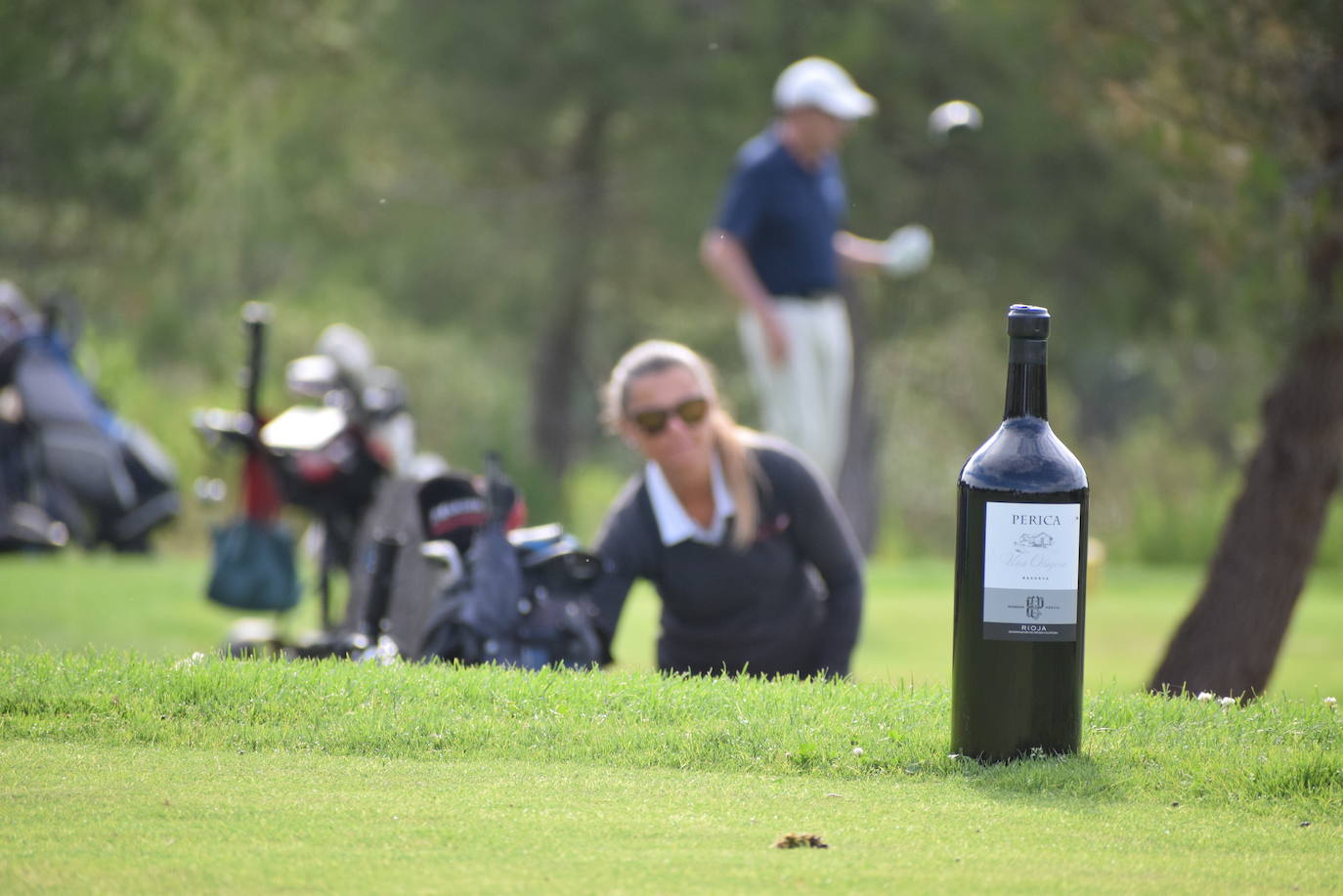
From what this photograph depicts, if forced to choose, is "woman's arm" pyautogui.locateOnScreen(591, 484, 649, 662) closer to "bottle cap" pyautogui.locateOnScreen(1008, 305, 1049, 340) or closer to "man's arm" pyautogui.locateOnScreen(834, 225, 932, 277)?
"bottle cap" pyautogui.locateOnScreen(1008, 305, 1049, 340)

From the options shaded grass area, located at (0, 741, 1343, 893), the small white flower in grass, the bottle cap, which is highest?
the bottle cap

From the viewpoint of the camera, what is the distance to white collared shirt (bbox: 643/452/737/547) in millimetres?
6195

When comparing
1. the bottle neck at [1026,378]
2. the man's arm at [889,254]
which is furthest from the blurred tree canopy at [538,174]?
the bottle neck at [1026,378]

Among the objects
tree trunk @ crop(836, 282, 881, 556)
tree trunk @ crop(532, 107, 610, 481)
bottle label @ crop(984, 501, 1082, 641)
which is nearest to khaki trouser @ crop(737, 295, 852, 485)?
bottle label @ crop(984, 501, 1082, 641)

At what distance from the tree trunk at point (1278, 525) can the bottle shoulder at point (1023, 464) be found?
14.6ft

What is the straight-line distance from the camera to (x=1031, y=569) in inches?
145

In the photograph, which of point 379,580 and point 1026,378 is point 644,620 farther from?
point 1026,378

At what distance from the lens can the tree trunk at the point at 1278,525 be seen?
26.0ft

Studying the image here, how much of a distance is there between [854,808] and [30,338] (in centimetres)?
943

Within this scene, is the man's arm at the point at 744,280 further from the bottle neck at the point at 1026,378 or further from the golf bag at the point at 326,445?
the bottle neck at the point at 1026,378

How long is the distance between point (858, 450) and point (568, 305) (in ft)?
14.5

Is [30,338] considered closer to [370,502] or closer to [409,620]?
[370,502]

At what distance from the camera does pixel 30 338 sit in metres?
11.6

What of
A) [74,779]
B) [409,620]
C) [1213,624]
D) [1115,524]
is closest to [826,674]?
[409,620]
